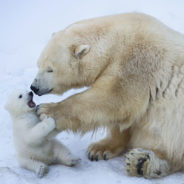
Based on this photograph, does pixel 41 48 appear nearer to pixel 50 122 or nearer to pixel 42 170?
pixel 50 122

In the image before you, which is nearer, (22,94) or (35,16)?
(22,94)

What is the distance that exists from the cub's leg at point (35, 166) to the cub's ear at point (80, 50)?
106cm

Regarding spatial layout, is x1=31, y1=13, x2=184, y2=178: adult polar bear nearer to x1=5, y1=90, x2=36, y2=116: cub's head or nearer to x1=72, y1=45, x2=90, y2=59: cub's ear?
x1=72, y1=45, x2=90, y2=59: cub's ear

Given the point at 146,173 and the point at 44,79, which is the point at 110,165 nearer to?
the point at 146,173

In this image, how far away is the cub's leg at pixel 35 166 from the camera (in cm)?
306

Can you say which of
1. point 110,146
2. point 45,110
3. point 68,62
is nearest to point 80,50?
point 68,62

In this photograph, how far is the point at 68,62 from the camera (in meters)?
3.49

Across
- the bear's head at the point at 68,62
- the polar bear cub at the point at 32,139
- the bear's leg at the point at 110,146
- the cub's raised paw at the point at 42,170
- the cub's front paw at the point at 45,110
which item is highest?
the bear's head at the point at 68,62

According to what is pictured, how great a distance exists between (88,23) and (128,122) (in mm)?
1071

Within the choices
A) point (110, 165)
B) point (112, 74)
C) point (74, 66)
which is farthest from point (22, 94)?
point (110, 165)

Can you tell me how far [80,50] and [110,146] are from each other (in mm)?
1062

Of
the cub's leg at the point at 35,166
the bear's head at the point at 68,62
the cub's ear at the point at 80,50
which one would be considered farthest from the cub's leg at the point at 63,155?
the cub's ear at the point at 80,50

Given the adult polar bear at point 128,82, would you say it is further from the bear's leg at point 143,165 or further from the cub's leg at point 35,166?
the cub's leg at point 35,166

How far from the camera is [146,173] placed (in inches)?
122
